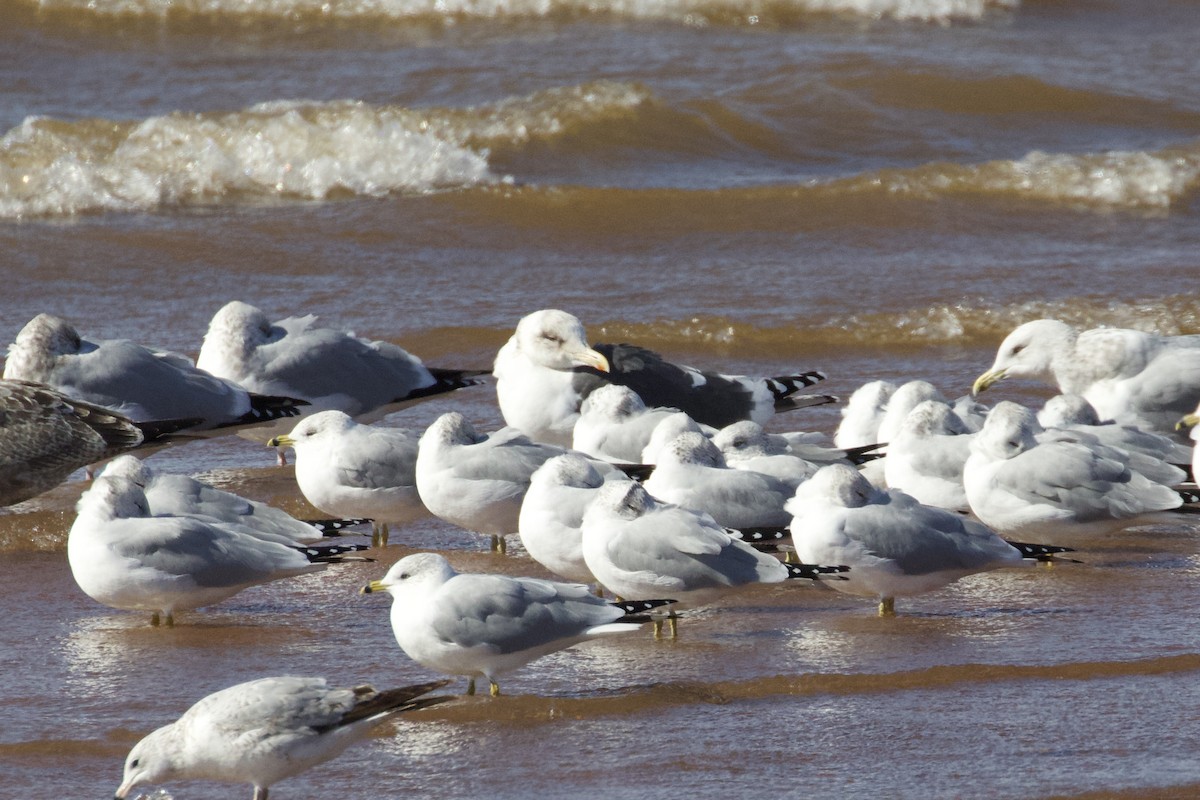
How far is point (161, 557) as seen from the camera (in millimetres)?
5414

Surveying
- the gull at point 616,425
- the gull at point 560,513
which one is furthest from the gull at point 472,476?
the gull at point 616,425

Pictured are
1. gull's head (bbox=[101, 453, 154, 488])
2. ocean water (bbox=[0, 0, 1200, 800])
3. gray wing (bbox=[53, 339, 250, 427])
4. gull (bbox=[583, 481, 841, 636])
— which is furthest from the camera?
gray wing (bbox=[53, 339, 250, 427])

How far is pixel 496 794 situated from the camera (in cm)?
421

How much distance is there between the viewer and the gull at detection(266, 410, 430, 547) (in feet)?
21.5

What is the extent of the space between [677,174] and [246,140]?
3.59 m

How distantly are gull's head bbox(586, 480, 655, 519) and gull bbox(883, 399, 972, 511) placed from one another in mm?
1660

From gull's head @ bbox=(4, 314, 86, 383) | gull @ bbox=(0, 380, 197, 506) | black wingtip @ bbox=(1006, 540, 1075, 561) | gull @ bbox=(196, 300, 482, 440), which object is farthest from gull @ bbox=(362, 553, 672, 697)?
gull's head @ bbox=(4, 314, 86, 383)

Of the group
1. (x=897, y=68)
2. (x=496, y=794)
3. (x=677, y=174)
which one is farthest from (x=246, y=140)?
(x=496, y=794)

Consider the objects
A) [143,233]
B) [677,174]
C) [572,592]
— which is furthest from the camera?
[677,174]

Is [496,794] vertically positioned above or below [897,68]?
below

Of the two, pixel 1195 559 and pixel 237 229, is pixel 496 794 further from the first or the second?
pixel 237 229

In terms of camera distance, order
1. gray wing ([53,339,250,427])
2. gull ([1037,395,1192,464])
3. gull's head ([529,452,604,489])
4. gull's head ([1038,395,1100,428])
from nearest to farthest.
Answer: gull's head ([529,452,604,489]) < gull ([1037,395,1192,464]) < gull's head ([1038,395,1100,428]) < gray wing ([53,339,250,427])

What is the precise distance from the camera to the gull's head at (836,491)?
18.7 feet

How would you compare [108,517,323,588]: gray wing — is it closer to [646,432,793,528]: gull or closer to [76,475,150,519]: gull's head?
[76,475,150,519]: gull's head
